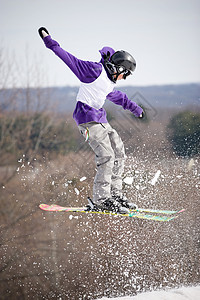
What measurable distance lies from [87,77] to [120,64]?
36 cm

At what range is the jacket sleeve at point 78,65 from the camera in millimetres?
2528

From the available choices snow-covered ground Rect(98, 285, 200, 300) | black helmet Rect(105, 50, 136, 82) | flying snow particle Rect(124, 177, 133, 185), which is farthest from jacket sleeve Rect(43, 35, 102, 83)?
snow-covered ground Rect(98, 285, 200, 300)

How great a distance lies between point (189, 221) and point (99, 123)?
6.69 metres

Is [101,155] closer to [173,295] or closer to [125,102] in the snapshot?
[125,102]

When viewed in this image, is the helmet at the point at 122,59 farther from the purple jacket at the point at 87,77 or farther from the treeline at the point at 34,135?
the treeline at the point at 34,135

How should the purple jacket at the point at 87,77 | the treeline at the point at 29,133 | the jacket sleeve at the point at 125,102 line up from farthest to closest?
the treeline at the point at 29,133 → the jacket sleeve at the point at 125,102 → the purple jacket at the point at 87,77

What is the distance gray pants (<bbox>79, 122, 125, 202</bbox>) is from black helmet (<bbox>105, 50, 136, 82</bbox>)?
58cm

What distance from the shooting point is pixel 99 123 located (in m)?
3.12

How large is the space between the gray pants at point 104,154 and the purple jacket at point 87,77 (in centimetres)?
10

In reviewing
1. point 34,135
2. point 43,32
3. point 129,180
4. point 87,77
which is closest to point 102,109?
point 87,77

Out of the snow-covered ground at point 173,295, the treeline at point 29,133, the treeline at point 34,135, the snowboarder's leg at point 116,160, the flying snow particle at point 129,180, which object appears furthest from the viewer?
the treeline at point 29,133

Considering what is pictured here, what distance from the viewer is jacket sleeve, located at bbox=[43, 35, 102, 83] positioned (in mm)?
2528

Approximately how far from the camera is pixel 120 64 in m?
2.85

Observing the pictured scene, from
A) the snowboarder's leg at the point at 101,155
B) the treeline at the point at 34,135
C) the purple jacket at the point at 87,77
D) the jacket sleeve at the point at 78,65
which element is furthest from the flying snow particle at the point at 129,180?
the treeline at the point at 34,135
